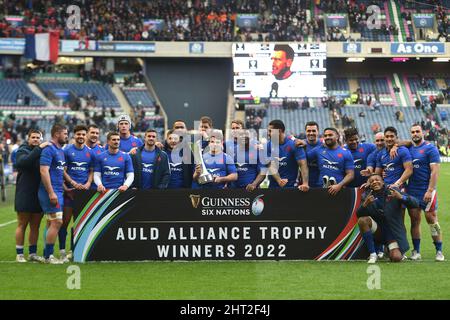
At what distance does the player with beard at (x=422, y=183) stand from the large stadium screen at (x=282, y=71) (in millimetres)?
33823

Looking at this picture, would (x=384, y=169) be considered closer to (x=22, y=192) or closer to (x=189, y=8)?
(x=22, y=192)

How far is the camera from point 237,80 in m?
46.8

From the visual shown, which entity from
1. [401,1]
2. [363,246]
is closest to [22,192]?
[363,246]

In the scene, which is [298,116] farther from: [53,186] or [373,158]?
[53,186]

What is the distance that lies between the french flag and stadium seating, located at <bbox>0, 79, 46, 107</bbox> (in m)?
2.48

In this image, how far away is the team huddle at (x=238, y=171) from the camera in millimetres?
11852

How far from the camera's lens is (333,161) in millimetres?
12234

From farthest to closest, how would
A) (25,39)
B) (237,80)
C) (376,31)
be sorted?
(376,31) → (25,39) → (237,80)

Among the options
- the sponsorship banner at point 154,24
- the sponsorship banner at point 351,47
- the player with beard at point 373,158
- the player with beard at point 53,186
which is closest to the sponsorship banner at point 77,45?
the sponsorship banner at point 154,24

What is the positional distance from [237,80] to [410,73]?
726 inches

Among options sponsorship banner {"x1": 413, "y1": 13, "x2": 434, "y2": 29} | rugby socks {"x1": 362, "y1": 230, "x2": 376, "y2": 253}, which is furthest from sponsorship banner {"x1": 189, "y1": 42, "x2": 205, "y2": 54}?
rugby socks {"x1": 362, "y1": 230, "x2": 376, "y2": 253}

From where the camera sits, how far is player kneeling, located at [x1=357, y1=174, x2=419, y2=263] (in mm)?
11820

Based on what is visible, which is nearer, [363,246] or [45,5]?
[363,246]

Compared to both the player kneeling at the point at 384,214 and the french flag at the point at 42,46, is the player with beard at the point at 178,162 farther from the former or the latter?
the french flag at the point at 42,46
